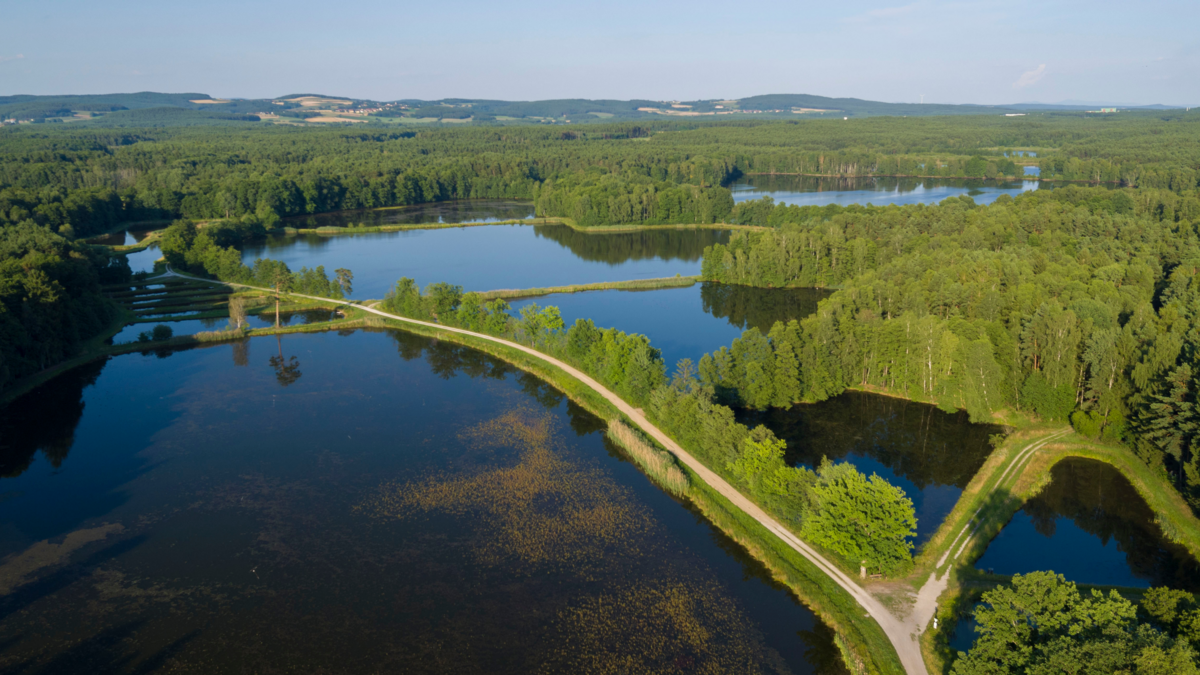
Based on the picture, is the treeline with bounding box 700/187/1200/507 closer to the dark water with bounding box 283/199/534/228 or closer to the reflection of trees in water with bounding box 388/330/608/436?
the reflection of trees in water with bounding box 388/330/608/436

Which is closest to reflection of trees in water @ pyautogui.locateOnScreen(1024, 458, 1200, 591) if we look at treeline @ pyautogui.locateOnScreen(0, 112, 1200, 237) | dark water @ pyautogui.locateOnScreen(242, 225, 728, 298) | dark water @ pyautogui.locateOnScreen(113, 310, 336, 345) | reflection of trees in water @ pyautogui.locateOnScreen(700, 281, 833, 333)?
reflection of trees in water @ pyautogui.locateOnScreen(700, 281, 833, 333)

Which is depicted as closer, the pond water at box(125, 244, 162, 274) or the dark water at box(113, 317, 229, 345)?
the dark water at box(113, 317, 229, 345)

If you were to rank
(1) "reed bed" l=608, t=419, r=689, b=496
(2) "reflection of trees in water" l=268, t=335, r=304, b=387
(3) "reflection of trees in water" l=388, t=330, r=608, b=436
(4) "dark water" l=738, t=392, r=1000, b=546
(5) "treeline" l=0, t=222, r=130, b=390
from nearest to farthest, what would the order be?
(1) "reed bed" l=608, t=419, r=689, b=496
(4) "dark water" l=738, t=392, r=1000, b=546
(3) "reflection of trees in water" l=388, t=330, r=608, b=436
(5) "treeline" l=0, t=222, r=130, b=390
(2) "reflection of trees in water" l=268, t=335, r=304, b=387

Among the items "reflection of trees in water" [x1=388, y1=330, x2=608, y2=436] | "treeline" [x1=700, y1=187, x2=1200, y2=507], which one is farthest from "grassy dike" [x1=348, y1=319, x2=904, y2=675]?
"treeline" [x1=700, y1=187, x2=1200, y2=507]

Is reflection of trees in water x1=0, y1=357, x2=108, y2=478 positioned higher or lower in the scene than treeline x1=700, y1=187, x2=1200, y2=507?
lower

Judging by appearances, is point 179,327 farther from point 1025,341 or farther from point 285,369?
point 1025,341

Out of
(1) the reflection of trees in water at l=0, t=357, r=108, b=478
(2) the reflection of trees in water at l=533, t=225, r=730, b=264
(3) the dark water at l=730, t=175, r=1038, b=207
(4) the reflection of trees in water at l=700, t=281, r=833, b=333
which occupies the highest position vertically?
(3) the dark water at l=730, t=175, r=1038, b=207

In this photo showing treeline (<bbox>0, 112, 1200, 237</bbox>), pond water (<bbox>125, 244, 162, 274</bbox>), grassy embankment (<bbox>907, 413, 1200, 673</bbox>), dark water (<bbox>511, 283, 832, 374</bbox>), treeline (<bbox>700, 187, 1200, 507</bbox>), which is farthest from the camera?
treeline (<bbox>0, 112, 1200, 237</bbox>)

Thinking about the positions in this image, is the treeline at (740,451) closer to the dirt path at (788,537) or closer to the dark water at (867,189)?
the dirt path at (788,537)

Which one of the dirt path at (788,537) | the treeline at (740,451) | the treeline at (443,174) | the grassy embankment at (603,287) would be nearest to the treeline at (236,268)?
the grassy embankment at (603,287)
